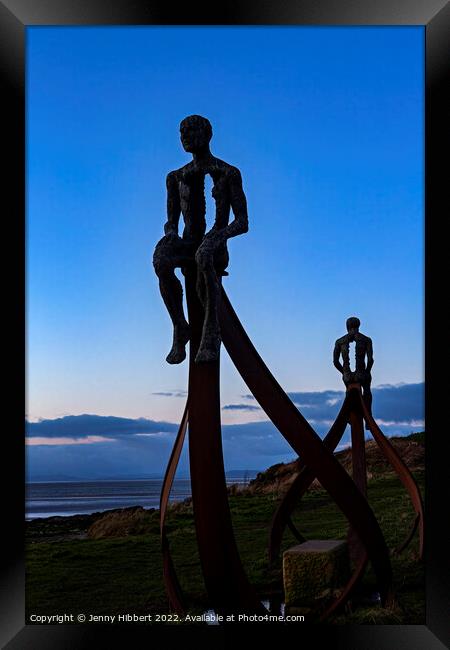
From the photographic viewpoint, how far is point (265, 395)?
323 inches

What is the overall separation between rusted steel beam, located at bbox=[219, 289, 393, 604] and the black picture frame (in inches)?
33.5

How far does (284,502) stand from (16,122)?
6.09 meters

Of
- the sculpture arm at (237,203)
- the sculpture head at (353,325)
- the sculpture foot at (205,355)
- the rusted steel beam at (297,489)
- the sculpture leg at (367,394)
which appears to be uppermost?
the sculpture arm at (237,203)

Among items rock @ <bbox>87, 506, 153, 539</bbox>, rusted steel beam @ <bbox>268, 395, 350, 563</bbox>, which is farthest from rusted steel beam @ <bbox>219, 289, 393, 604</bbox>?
rock @ <bbox>87, 506, 153, 539</bbox>

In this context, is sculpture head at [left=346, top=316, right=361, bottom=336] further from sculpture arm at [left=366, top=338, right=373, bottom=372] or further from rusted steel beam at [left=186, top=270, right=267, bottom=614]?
rusted steel beam at [left=186, top=270, right=267, bottom=614]

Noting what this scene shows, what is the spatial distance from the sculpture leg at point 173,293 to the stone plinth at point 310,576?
3280mm

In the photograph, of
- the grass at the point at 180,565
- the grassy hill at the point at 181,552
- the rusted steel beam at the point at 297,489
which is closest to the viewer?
the grass at the point at 180,565

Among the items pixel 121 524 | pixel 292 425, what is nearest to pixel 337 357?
pixel 292 425

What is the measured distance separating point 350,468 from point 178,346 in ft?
46.4

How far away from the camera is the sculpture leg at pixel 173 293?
7.87 meters

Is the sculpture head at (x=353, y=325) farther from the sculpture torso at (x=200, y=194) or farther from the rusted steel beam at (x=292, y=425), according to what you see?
the sculpture torso at (x=200, y=194)

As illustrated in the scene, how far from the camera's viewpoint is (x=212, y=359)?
7859 millimetres

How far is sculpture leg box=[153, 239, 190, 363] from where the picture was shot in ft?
25.8

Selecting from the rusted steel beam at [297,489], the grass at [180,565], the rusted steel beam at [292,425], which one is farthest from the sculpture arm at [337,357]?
the rusted steel beam at [292,425]
